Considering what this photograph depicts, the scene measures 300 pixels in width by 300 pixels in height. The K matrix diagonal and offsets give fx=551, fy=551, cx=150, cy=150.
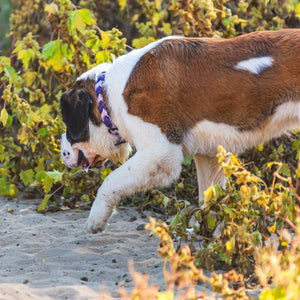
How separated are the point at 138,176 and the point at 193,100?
0.67 m

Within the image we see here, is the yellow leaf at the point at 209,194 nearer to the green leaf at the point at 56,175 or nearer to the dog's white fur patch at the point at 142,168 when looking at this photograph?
the dog's white fur patch at the point at 142,168

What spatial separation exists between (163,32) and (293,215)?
363 cm

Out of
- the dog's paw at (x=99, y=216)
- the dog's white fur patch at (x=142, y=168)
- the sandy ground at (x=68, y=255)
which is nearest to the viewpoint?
the sandy ground at (x=68, y=255)

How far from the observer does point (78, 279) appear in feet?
11.4


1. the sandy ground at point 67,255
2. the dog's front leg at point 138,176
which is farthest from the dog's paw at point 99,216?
the sandy ground at point 67,255

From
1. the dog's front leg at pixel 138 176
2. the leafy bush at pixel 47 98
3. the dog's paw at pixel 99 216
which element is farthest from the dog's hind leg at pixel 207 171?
the leafy bush at pixel 47 98

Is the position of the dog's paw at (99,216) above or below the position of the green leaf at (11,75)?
below

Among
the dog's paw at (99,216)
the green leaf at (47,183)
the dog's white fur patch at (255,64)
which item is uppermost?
the dog's white fur patch at (255,64)

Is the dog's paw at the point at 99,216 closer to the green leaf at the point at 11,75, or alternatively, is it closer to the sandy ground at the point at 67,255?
the sandy ground at the point at 67,255

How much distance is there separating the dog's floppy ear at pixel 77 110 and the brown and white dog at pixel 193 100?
6.9 inches

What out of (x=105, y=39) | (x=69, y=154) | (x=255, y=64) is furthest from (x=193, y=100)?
(x=105, y=39)

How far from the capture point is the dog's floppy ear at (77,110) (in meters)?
4.31

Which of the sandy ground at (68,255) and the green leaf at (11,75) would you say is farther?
the green leaf at (11,75)

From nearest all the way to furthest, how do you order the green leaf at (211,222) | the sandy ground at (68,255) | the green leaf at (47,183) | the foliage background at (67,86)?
the sandy ground at (68,255), the green leaf at (211,222), the foliage background at (67,86), the green leaf at (47,183)
